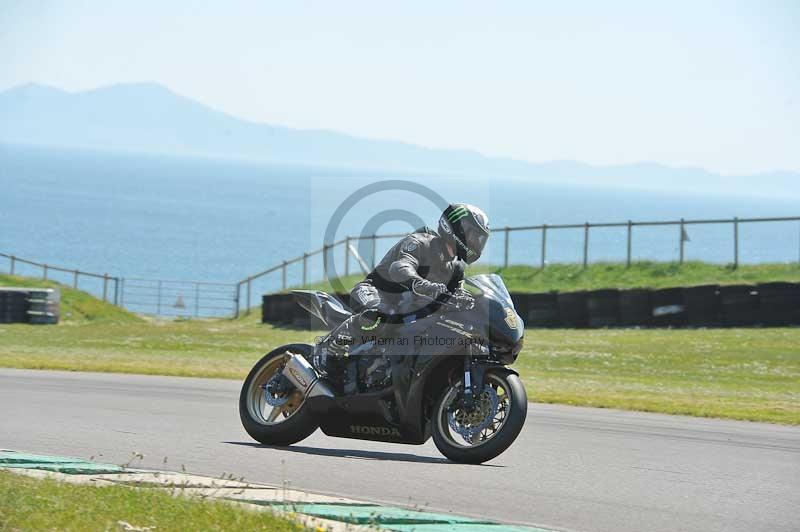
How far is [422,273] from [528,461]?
1623 millimetres

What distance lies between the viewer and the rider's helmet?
8.66 metres

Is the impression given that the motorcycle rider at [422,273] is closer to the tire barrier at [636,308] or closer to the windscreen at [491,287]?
the windscreen at [491,287]

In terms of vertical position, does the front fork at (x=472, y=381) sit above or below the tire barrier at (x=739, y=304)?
below

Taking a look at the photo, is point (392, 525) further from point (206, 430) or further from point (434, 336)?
point (206, 430)

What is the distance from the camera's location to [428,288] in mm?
8414

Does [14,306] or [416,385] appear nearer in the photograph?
[416,385]

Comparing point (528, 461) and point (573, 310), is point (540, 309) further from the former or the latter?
point (528, 461)

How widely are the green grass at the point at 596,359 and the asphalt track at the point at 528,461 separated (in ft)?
9.09

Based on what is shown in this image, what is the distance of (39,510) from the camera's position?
6355mm

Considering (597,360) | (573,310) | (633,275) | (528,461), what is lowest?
(528,461)

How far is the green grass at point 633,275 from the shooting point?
30.0m

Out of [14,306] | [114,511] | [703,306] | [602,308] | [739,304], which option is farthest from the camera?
[14,306]

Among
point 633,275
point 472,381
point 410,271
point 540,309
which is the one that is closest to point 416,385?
point 472,381

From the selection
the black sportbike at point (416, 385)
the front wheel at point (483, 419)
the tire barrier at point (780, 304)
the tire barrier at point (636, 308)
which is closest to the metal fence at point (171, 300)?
the tire barrier at point (636, 308)
